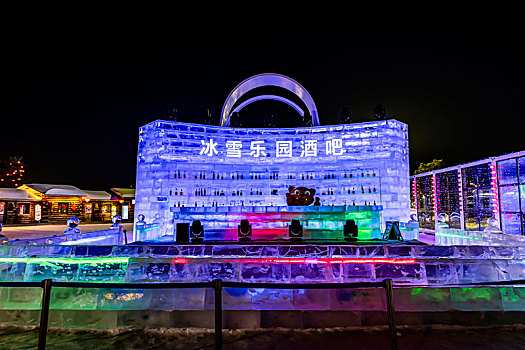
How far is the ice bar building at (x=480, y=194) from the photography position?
31.2 ft

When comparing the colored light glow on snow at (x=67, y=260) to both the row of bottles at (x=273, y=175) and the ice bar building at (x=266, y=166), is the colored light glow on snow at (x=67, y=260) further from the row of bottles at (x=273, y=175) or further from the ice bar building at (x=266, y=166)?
the row of bottles at (x=273, y=175)

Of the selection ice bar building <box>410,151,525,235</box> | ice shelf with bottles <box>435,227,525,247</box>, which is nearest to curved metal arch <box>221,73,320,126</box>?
ice bar building <box>410,151,525,235</box>

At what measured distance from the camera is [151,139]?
10.2 metres

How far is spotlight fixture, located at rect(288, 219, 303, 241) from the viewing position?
8047mm

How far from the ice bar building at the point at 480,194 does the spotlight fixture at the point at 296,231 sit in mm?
3612

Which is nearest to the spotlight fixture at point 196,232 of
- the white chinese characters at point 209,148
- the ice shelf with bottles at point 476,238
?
the white chinese characters at point 209,148

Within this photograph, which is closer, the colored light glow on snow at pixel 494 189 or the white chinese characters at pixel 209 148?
the colored light glow on snow at pixel 494 189

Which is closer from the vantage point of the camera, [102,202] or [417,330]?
Answer: [417,330]

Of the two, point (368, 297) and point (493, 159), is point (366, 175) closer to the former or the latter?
point (493, 159)

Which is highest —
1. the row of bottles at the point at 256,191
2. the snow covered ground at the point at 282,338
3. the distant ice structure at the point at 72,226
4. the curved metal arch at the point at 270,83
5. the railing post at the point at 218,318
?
the curved metal arch at the point at 270,83

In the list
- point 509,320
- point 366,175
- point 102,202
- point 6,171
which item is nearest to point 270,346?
point 509,320

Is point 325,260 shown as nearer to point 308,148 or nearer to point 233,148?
point 308,148

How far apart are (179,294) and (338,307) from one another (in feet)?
5.74

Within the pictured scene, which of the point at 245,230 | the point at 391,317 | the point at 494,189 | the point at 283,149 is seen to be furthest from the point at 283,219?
the point at 494,189
